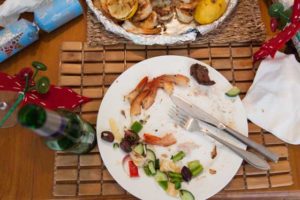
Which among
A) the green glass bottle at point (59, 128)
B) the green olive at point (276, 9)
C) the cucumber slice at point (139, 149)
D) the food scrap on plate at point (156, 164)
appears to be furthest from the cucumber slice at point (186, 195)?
the green olive at point (276, 9)

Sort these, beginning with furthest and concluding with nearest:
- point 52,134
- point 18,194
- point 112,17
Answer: point 112,17 < point 18,194 < point 52,134

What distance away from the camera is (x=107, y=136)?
73 centimetres

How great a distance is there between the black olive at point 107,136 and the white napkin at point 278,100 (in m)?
0.32

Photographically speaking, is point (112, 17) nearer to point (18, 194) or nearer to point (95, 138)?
point (95, 138)

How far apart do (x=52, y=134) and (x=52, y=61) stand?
1.10 feet

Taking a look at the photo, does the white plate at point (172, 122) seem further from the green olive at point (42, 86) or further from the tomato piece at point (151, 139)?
the green olive at point (42, 86)

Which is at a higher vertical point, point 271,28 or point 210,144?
point 271,28

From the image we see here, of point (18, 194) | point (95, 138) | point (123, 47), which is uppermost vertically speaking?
point (123, 47)

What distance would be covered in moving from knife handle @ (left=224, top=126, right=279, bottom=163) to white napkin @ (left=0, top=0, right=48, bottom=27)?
567 millimetres

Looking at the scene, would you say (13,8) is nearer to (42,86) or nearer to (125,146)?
(42,86)

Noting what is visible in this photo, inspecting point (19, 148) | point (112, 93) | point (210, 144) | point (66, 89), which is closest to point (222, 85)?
point (210, 144)

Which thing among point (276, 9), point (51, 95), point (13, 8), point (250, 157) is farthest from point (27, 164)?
point (276, 9)

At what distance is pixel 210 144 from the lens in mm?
752

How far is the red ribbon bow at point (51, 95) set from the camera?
769mm
